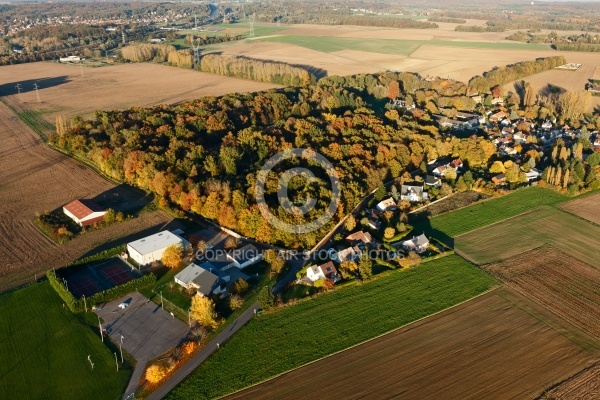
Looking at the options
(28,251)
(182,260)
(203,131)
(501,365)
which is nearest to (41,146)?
(203,131)

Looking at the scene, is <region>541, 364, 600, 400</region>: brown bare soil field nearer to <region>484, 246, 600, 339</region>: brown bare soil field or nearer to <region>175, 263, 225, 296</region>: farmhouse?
<region>484, 246, 600, 339</region>: brown bare soil field

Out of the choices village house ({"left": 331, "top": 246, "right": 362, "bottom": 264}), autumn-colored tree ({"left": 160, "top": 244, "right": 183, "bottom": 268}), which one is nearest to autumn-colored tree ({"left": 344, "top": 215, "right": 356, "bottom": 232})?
village house ({"left": 331, "top": 246, "right": 362, "bottom": 264})

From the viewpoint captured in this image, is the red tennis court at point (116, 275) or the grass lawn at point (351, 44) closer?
the red tennis court at point (116, 275)

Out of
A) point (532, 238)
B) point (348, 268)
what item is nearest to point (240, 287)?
point (348, 268)

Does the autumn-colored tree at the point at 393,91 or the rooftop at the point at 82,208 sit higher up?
the autumn-colored tree at the point at 393,91

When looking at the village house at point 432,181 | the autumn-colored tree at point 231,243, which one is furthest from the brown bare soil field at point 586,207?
the autumn-colored tree at point 231,243

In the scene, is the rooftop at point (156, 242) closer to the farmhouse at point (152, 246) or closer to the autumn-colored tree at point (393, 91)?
the farmhouse at point (152, 246)
